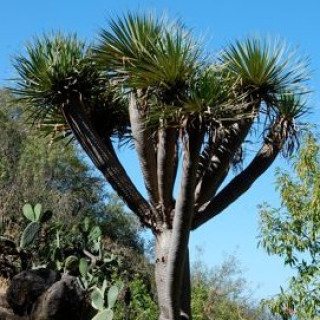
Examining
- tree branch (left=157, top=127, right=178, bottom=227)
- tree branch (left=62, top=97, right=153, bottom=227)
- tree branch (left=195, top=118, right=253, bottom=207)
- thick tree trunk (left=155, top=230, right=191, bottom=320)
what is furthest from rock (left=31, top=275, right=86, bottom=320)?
tree branch (left=195, top=118, right=253, bottom=207)

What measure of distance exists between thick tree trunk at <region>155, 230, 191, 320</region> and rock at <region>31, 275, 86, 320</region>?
80cm

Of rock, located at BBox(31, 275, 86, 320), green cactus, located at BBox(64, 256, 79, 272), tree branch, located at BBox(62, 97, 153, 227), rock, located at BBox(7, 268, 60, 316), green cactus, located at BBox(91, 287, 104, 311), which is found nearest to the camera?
rock, located at BBox(31, 275, 86, 320)

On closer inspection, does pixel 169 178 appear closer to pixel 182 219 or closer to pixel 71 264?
pixel 182 219

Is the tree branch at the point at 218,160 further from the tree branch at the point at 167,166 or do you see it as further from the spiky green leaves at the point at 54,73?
the spiky green leaves at the point at 54,73

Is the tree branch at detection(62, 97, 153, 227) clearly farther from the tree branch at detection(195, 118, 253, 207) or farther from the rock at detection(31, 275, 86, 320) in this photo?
the rock at detection(31, 275, 86, 320)

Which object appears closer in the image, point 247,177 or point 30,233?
point 247,177

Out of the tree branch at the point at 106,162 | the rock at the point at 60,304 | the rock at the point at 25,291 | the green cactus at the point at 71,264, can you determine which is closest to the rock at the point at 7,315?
the rock at the point at 25,291

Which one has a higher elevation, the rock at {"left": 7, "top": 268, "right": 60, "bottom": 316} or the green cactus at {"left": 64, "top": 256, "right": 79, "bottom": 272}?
the green cactus at {"left": 64, "top": 256, "right": 79, "bottom": 272}

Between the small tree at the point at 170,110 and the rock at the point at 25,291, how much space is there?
1.18m

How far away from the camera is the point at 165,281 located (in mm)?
6840

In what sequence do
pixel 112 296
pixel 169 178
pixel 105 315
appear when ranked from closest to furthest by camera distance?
pixel 105 315 < pixel 112 296 < pixel 169 178

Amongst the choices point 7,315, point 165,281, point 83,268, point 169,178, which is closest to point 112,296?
point 165,281

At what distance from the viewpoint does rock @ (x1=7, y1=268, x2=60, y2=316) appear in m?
6.64

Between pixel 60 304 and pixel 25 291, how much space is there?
0.42 m
